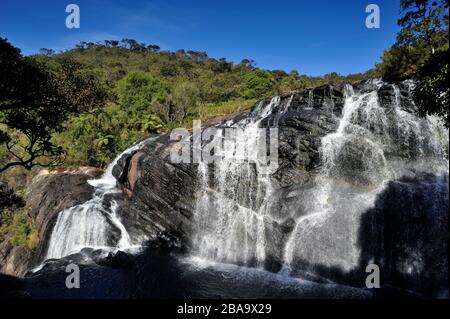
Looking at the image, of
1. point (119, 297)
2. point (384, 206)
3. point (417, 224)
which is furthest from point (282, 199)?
point (119, 297)

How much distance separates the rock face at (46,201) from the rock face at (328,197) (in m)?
4.23

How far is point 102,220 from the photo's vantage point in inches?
757

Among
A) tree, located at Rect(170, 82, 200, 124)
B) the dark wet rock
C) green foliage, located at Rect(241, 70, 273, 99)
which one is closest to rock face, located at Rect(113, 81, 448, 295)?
the dark wet rock

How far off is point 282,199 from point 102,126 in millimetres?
25256

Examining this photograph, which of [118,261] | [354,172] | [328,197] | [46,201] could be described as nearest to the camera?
[328,197]

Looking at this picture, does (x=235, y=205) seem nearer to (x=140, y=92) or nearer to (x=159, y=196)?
(x=159, y=196)

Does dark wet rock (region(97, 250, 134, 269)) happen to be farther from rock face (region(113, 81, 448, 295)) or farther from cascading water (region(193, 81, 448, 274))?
cascading water (region(193, 81, 448, 274))

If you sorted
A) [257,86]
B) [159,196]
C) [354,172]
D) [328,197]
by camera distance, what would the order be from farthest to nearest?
[257,86] < [159,196] < [354,172] < [328,197]

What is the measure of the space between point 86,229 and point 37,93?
11.9 m

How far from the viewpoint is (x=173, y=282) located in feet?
45.4

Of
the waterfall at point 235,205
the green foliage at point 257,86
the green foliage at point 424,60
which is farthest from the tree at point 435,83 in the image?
the green foliage at point 257,86

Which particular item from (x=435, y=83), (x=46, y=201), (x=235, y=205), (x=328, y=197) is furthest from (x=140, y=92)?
(x=435, y=83)

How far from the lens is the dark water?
12594 millimetres
